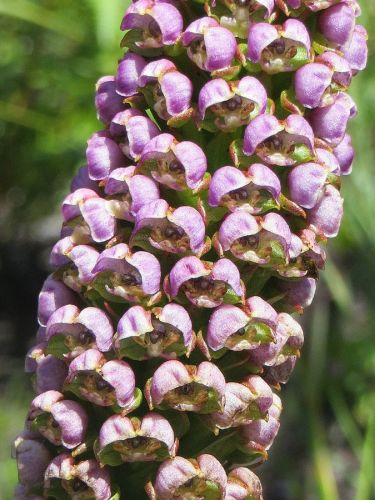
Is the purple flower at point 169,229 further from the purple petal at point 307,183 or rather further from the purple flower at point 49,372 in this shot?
the purple flower at point 49,372

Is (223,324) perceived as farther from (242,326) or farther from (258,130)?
(258,130)

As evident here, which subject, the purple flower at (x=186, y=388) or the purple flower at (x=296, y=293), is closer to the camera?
the purple flower at (x=186, y=388)

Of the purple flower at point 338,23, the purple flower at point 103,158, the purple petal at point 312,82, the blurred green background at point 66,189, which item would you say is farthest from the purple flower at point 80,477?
the blurred green background at point 66,189

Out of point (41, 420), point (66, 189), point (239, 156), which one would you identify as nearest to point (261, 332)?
point (239, 156)

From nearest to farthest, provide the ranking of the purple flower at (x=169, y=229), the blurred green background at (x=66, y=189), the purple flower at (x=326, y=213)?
the purple flower at (x=169, y=229), the purple flower at (x=326, y=213), the blurred green background at (x=66, y=189)

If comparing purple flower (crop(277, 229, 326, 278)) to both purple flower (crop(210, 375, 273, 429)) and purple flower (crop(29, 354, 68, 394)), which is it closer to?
purple flower (crop(210, 375, 273, 429))

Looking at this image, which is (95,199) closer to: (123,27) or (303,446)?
(123,27)

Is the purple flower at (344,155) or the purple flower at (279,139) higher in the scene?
the purple flower at (279,139)
